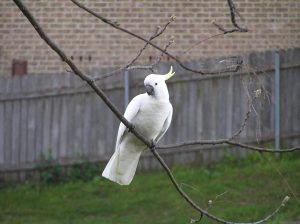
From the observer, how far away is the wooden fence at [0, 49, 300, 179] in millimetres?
11477

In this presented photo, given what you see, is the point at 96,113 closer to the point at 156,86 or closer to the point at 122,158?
the point at 122,158

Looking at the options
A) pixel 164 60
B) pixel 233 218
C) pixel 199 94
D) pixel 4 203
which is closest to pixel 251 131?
pixel 199 94

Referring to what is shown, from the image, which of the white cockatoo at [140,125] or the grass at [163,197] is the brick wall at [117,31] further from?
the white cockatoo at [140,125]

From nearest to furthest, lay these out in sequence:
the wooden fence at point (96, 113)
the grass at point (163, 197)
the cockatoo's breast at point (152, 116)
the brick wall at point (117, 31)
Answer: the cockatoo's breast at point (152, 116) → the grass at point (163, 197) → the wooden fence at point (96, 113) → the brick wall at point (117, 31)

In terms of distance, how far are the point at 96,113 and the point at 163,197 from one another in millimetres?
1929

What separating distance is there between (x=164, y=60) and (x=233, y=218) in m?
3.73

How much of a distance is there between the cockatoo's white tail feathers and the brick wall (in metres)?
6.03

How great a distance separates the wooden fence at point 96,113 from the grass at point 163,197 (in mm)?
403

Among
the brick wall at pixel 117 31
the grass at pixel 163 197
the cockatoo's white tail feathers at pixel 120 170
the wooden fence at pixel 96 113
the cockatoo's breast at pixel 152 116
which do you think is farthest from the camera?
the brick wall at pixel 117 31

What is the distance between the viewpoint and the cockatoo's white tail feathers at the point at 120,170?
236 inches

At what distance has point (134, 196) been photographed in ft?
34.0

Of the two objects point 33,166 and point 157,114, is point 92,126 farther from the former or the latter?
point 157,114

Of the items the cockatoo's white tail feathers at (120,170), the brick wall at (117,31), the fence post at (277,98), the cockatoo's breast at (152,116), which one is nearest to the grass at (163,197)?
the fence post at (277,98)

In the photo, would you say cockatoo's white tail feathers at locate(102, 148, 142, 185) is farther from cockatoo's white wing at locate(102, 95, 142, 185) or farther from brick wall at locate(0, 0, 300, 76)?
brick wall at locate(0, 0, 300, 76)
